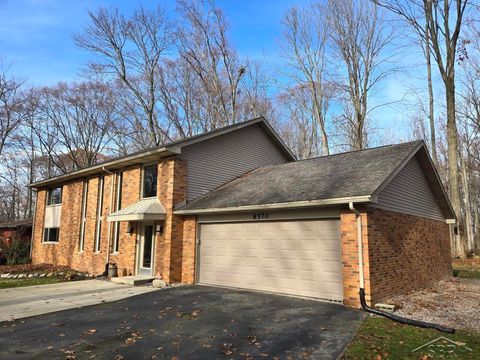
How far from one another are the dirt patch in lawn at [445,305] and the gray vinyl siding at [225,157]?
7771mm

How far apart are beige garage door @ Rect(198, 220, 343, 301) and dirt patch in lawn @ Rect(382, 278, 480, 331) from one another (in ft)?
5.48

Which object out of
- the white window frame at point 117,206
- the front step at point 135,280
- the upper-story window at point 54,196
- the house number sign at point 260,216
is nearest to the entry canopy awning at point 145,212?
the white window frame at point 117,206

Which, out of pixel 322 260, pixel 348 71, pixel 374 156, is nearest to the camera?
pixel 322 260

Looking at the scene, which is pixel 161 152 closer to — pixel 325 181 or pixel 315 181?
pixel 315 181

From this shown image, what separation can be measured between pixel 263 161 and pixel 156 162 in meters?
5.45

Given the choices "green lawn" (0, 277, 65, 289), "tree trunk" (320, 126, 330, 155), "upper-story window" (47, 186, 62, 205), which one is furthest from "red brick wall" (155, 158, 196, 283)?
"tree trunk" (320, 126, 330, 155)

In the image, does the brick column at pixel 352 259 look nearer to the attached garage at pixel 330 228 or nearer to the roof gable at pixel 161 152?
the attached garage at pixel 330 228

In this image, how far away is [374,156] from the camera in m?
11.6

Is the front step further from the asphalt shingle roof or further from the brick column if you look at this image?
the brick column

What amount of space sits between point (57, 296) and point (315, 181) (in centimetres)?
864

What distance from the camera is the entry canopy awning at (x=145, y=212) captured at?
12.4 metres

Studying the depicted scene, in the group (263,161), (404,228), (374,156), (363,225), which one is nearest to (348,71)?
(263,161)

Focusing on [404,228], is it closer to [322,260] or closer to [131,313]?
[322,260]

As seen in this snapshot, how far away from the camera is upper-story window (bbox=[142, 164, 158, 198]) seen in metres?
14.0
